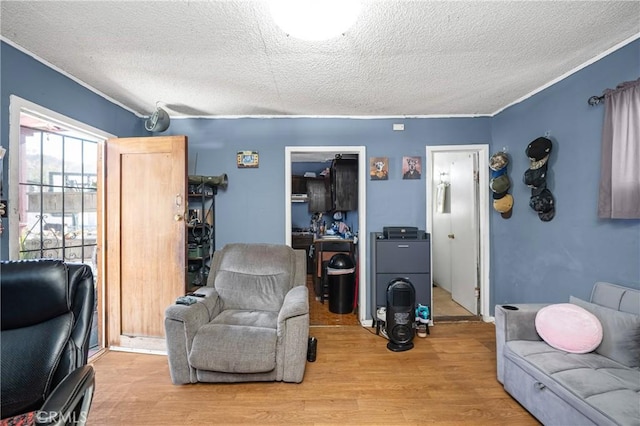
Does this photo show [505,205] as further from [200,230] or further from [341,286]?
[200,230]

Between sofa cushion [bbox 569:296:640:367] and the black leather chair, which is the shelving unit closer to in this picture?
the black leather chair

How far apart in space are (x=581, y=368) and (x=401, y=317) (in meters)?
1.26

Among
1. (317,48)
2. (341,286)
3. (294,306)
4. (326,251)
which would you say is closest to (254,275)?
(294,306)

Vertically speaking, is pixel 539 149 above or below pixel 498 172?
above

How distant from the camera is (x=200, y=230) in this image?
308 cm

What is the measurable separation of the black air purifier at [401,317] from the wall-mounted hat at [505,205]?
1396mm

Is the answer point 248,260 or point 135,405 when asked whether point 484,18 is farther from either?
point 135,405

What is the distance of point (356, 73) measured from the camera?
2.16 metres

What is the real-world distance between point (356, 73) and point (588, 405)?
251 cm

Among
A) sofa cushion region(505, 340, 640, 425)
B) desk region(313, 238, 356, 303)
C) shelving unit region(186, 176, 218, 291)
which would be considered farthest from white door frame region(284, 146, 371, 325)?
sofa cushion region(505, 340, 640, 425)

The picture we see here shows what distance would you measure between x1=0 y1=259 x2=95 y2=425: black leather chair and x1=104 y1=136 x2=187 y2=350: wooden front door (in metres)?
1.19

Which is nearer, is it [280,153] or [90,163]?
[90,163]

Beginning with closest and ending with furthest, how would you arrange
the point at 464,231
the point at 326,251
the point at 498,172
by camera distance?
1. the point at 498,172
2. the point at 464,231
3. the point at 326,251

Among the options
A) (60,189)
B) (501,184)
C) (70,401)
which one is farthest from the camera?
(501,184)
